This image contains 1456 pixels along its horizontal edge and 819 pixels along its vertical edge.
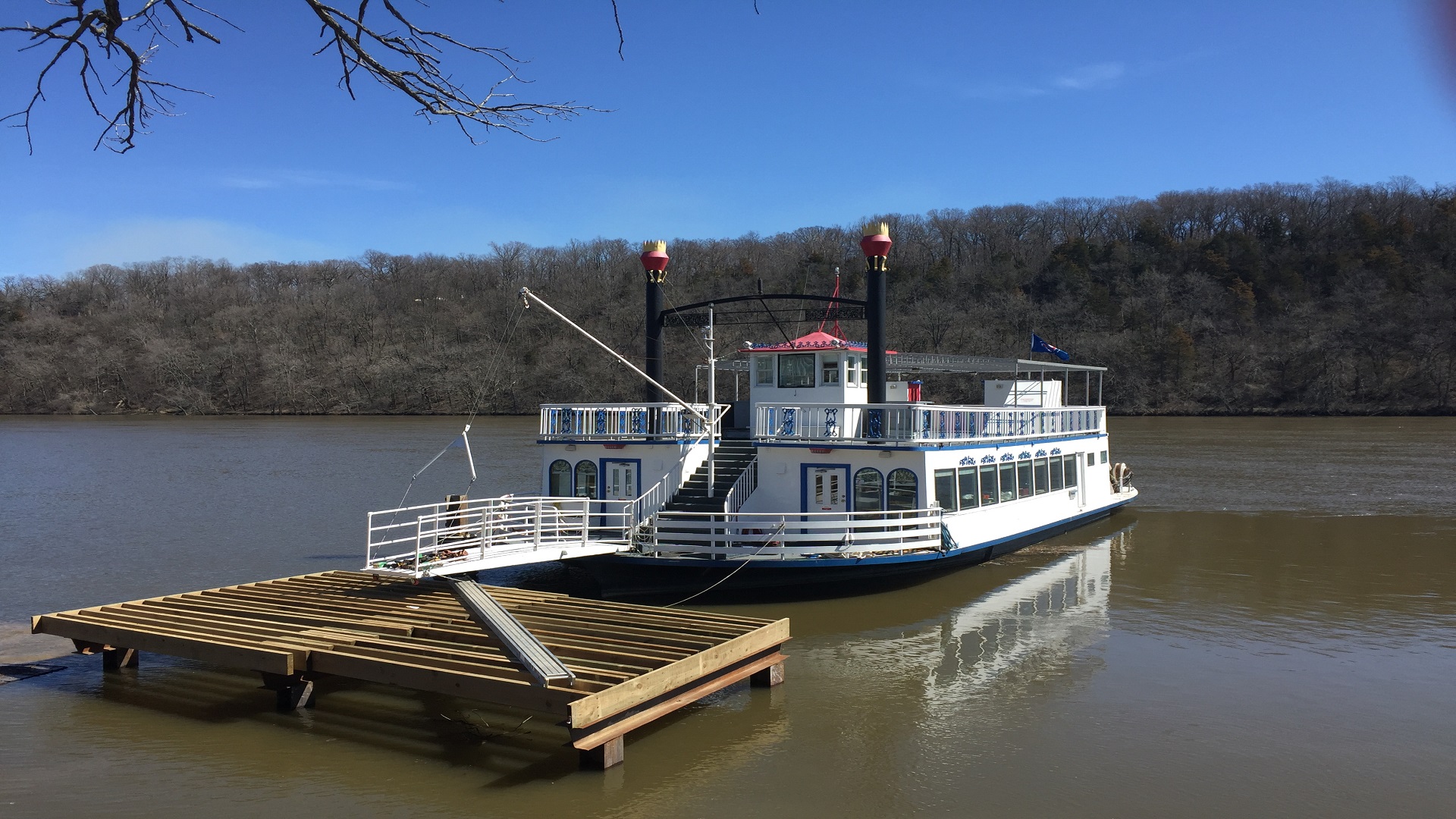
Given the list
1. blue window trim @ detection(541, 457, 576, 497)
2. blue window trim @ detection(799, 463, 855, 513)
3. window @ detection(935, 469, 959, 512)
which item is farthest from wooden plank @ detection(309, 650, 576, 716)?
window @ detection(935, 469, 959, 512)

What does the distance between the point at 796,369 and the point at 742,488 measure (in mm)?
3107

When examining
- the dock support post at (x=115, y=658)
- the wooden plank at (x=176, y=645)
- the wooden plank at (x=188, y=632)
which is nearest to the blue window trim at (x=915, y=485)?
the wooden plank at (x=188, y=632)

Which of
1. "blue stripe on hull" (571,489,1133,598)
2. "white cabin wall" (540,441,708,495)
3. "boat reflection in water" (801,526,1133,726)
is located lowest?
"boat reflection in water" (801,526,1133,726)

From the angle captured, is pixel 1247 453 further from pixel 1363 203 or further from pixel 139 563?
pixel 1363 203

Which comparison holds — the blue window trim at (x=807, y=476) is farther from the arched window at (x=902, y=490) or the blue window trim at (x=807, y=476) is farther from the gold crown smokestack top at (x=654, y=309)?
the gold crown smokestack top at (x=654, y=309)

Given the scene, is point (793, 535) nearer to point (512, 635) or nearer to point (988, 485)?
point (988, 485)

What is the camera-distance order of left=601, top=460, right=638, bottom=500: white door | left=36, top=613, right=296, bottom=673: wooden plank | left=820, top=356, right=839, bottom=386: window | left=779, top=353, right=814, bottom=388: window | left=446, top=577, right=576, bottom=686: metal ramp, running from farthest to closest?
left=779, top=353, right=814, bottom=388: window, left=820, top=356, right=839, bottom=386: window, left=601, top=460, right=638, bottom=500: white door, left=36, top=613, right=296, bottom=673: wooden plank, left=446, top=577, right=576, bottom=686: metal ramp

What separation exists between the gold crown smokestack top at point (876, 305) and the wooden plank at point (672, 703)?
7.18 m

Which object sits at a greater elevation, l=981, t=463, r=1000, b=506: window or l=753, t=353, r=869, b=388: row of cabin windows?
l=753, t=353, r=869, b=388: row of cabin windows

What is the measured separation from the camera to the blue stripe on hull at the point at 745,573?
52.0ft

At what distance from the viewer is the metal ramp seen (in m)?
9.38

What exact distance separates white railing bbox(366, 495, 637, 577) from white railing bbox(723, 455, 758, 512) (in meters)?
1.65

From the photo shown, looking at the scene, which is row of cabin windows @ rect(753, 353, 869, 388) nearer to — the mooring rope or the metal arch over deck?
the metal arch over deck

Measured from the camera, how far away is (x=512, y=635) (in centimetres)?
1083
